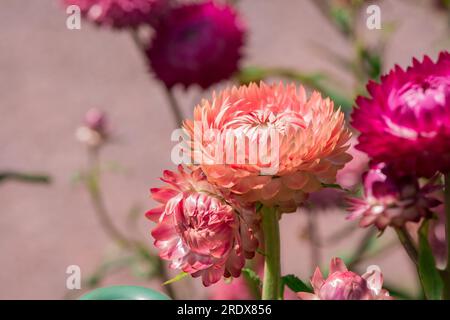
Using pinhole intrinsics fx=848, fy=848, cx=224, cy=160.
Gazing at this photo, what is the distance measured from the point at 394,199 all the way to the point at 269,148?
0.35 ft

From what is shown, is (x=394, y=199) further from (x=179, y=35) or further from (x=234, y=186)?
(x=179, y=35)

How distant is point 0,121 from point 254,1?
0.62 meters

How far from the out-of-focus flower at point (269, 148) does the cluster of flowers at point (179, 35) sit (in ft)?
1.22

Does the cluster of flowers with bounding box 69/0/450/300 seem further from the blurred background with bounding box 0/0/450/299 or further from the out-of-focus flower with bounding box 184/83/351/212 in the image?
the blurred background with bounding box 0/0/450/299

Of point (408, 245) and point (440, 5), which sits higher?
point (440, 5)

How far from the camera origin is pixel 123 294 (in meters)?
0.39

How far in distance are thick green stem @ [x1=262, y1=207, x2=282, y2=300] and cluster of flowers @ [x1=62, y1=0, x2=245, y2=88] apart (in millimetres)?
367

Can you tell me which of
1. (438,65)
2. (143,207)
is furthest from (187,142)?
(143,207)

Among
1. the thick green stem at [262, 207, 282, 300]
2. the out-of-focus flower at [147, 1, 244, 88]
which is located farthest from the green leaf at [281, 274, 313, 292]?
the out-of-focus flower at [147, 1, 244, 88]

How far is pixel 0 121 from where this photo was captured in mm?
1812

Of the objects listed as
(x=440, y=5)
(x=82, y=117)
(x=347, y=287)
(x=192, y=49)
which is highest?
(x=82, y=117)

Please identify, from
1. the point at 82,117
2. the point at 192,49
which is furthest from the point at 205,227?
the point at 82,117

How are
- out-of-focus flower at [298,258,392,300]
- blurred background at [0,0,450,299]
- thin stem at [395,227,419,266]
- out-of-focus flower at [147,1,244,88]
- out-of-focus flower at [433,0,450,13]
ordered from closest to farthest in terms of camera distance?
out-of-focus flower at [298,258,392,300] < thin stem at [395,227,419,266] < out-of-focus flower at [147,1,244,88] < out-of-focus flower at [433,0,450,13] < blurred background at [0,0,450,299]

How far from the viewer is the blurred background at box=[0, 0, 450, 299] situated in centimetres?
159
